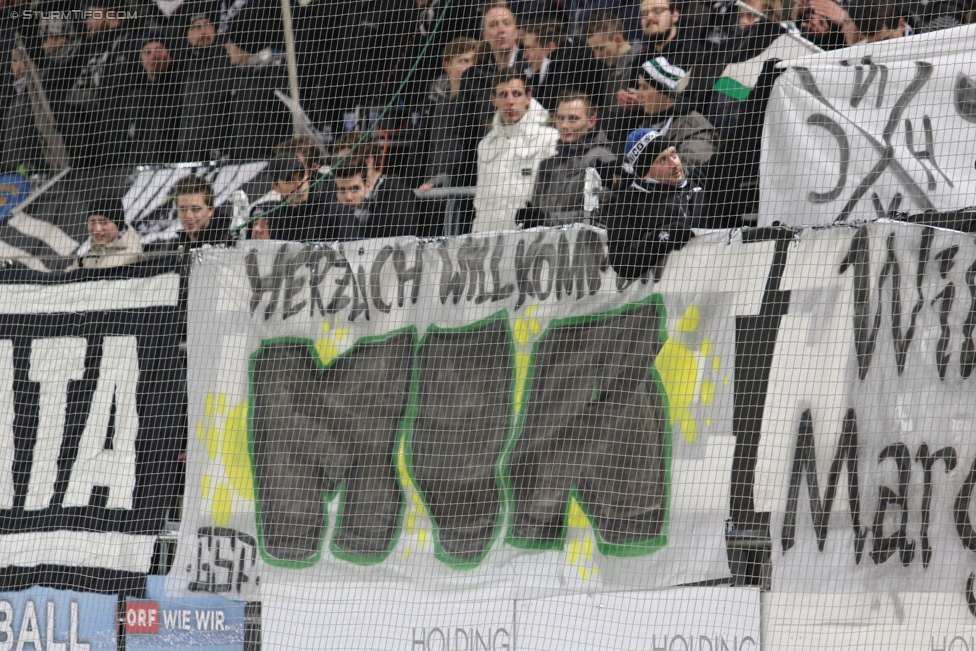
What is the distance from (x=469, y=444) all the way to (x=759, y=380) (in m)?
1.35

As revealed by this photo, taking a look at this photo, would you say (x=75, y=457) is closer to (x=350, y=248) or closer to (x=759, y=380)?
(x=350, y=248)

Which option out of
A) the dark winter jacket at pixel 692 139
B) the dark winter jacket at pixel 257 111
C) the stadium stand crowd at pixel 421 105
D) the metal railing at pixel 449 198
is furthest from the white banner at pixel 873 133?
the dark winter jacket at pixel 257 111

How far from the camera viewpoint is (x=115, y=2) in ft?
25.6

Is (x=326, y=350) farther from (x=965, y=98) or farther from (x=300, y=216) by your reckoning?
(x=965, y=98)

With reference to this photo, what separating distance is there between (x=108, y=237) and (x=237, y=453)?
5.42 ft

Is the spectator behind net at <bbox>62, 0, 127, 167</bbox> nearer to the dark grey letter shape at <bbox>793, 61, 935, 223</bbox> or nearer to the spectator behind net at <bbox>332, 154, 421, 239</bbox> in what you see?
the spectator behind net at <bbox>332, 154, 421, 239</bbox>

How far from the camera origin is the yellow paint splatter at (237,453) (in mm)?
5684

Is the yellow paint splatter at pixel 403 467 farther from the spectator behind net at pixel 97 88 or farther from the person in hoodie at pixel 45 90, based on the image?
the person in hoodie at pixel 45 90

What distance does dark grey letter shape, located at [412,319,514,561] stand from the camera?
525 centimetres

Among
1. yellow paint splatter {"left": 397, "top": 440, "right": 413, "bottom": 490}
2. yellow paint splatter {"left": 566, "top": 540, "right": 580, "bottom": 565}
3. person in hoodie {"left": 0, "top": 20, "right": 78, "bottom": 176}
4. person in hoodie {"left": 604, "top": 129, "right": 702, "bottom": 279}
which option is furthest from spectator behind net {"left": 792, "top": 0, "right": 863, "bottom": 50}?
person in hoodie {"left": 0, "top": 20, "right": 78, "bottom": 176}

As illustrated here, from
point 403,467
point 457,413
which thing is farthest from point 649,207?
point 403,467

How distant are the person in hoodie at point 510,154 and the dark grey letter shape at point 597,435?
737mm

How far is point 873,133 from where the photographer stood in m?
4.91

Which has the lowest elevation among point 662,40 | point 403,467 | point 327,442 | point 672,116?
point 403,467
